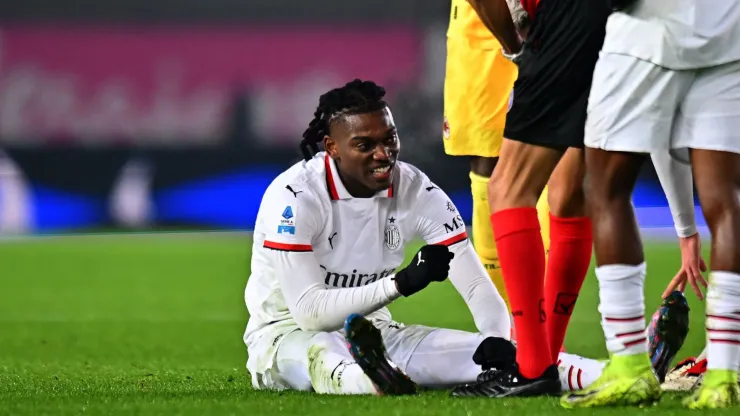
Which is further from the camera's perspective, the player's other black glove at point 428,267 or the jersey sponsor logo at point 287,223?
the jersey sponsor logo at point 287,223

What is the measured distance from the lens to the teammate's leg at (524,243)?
3832mm

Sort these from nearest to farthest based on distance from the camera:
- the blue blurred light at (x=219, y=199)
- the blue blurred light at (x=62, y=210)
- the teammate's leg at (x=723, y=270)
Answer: the teammate's leg at (x=723, y=270)
the blue blurred light at (x=219, y=199)
the blue blurred light at (x=62, y=210)

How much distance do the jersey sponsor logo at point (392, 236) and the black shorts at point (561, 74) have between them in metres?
0.73

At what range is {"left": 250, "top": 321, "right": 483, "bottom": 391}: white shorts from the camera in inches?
166

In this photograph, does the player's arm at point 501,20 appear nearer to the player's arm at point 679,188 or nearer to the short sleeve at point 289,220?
the player's arm at point 679,188

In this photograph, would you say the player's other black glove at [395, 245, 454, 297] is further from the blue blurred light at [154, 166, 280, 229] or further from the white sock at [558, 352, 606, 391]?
the blue blurred light at [154, 166, 280, 229]

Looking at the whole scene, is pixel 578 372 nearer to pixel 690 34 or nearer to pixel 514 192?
pixel 514 192

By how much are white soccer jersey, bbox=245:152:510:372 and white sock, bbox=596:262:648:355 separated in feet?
2.83

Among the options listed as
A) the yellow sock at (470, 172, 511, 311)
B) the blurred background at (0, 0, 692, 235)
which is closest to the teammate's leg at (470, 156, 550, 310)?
the yellow sock at (470, 172, 511, 311)

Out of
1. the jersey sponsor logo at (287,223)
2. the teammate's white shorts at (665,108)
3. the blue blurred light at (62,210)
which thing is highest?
the teammate's white shorts at (665,108)

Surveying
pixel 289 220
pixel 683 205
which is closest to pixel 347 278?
pixel 289 220

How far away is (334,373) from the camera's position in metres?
3.99

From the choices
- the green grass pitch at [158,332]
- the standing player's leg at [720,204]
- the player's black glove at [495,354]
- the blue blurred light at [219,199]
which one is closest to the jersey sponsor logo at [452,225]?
the player's black glove at [495,354]

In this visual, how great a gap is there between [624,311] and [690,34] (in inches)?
29.1
